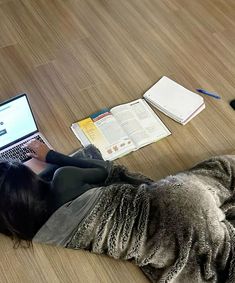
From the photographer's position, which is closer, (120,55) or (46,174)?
(46,174)

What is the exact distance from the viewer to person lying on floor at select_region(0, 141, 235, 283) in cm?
124

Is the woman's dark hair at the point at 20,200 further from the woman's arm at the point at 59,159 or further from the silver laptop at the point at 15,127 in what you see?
the silver laptop at the point at 15,127

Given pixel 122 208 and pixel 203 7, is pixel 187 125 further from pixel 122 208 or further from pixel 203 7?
pixel 203 7

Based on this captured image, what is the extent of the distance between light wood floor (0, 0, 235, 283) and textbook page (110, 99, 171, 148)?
0.04m


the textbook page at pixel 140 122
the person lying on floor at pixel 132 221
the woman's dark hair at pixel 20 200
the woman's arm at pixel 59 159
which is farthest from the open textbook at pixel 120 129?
the woman's dark hair at pixel 20 200

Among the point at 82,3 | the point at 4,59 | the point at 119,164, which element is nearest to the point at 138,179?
the point at 119,164

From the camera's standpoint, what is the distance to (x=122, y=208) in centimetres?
129

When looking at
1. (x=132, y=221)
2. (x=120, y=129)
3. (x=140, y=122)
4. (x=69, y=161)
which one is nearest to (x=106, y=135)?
(x=120, y=129)

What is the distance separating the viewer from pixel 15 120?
5.19ft

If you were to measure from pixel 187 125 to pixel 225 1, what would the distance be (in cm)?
109

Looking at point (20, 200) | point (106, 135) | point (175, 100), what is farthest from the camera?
point (175, 100)

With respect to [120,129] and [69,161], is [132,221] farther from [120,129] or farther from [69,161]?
[120,129]

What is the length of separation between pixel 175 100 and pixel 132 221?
86 cm

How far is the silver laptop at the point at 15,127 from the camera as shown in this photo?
1542 mm
